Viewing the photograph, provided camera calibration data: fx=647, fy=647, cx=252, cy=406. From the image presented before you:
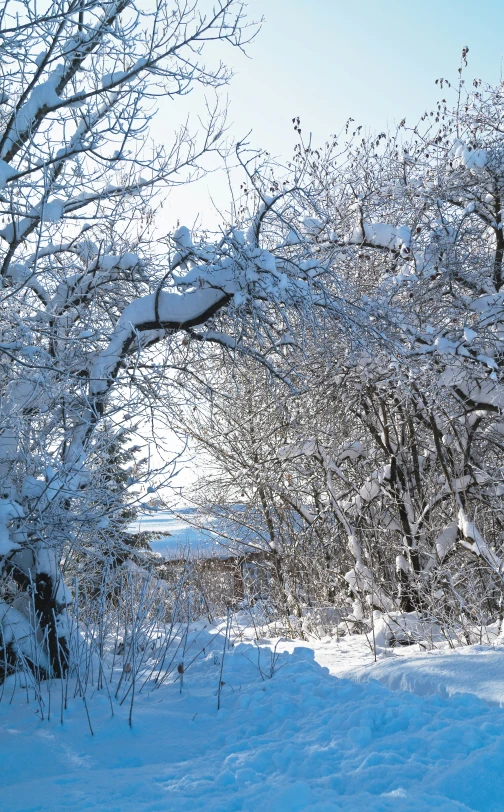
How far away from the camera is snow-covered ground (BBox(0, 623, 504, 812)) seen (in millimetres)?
2535

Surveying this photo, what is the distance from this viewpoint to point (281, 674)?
13.9 feet

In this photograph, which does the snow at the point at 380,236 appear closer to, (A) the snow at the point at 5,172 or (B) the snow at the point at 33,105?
Result: (B) the snow at the point at 33,105

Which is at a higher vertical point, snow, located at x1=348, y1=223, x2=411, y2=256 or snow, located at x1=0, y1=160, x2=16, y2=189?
snow, located at x1=348, y1=223, x2=411, y2=256

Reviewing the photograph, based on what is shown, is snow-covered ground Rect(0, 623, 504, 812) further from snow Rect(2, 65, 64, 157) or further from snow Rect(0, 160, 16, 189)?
snow Rect(2, 65, 64, 157)

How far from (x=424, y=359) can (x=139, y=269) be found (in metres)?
2.85

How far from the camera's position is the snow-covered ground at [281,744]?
2.54 m

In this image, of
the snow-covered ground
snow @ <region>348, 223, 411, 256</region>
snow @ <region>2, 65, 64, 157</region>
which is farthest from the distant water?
snow @ <region>348, 223, 411, 256</region>

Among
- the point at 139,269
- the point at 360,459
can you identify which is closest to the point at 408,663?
the point at 139,269

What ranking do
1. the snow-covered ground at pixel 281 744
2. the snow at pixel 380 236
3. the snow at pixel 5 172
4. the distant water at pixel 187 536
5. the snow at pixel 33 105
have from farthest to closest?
1. the snow at pixel 380 236
2. the distant water at pixel 187 536
3. the snow at pixel 33 105
4. the snow at pixel 5 172
5. the snow-covered ground at pixel 281 744

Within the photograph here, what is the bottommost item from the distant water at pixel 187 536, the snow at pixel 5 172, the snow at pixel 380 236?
the distant water at pixel 187 536

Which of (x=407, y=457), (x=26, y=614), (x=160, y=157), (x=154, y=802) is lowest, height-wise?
(x=154, y=802)

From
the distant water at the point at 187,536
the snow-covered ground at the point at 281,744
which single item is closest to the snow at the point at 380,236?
the distant water at the point at 187,536

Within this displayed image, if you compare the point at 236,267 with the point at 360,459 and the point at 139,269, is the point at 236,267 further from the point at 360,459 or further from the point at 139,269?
the point at 360,459

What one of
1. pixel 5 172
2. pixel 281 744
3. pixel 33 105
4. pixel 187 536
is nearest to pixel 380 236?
pixel 33 105
